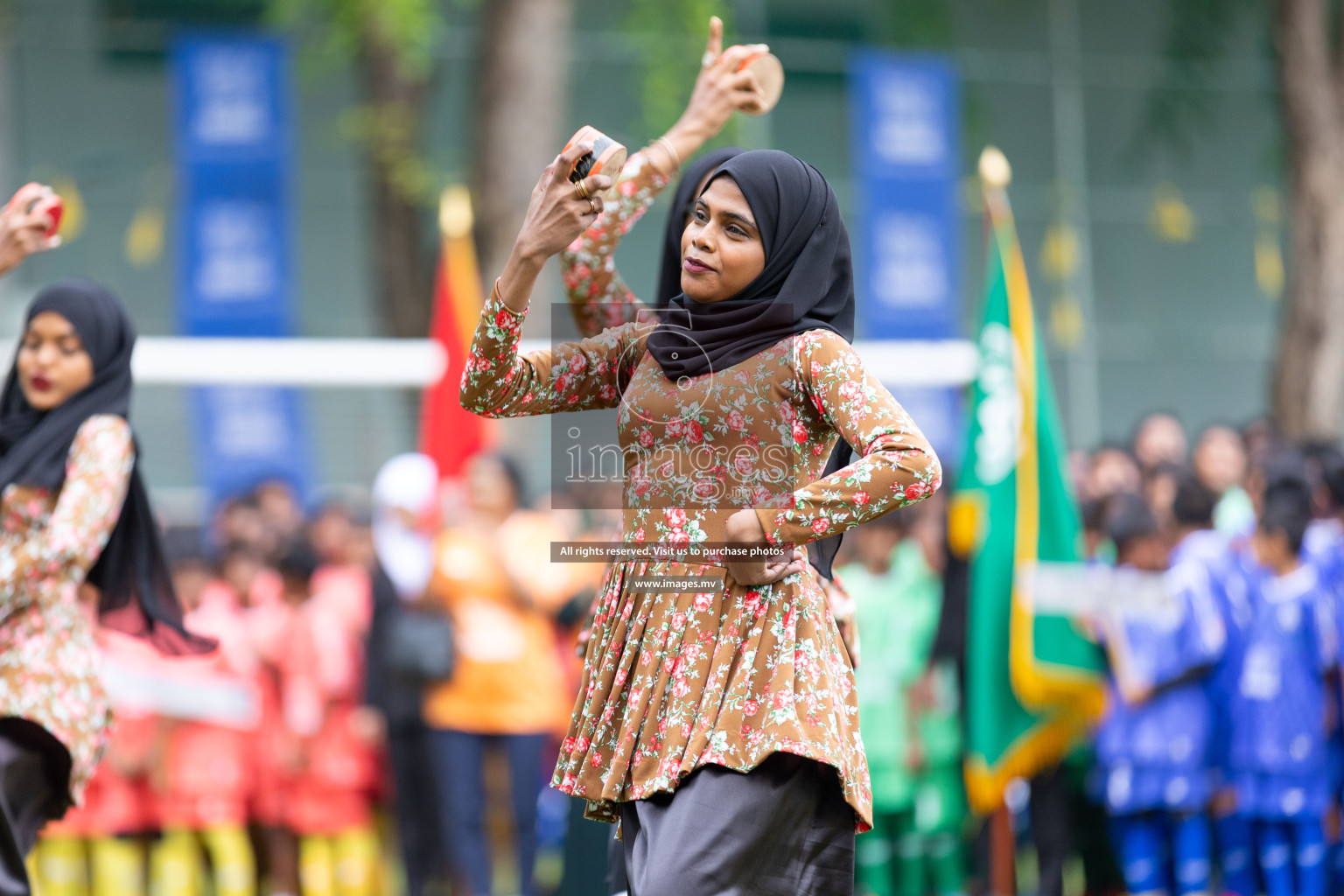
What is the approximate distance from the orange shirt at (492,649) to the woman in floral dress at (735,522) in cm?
346

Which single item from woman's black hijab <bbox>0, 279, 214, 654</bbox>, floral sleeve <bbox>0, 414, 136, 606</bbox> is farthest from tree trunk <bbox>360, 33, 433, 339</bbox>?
floral sleeve <bbox>0, 414, 136, 606</bbox>

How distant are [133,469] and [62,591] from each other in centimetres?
37

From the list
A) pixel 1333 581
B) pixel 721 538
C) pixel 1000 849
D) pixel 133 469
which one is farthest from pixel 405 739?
pixel 721 538

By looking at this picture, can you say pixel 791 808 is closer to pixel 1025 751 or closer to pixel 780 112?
pixel 1025 751

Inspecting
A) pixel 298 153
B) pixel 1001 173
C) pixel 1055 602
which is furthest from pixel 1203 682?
pixel 298 153

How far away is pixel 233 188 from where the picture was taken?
10516 mm

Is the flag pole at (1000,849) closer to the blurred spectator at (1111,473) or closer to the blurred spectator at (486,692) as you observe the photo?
the blurred spectator at (1111,473)

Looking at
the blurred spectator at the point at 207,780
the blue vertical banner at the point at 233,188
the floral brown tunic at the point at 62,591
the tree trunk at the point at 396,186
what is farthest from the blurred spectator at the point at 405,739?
the tree trunk at the point at 396,186

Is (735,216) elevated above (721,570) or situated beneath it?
elevated above

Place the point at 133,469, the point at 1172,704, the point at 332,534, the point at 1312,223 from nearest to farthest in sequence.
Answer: the point at 133,469 < the point at 1172,704 < the point at 332,534 < the point at 1312,223

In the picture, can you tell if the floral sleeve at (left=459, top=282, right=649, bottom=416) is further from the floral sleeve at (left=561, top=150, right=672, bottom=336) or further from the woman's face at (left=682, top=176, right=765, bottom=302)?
the floral sleeve at (left=561, top=150, right=672, bottom=336)

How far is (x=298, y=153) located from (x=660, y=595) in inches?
464

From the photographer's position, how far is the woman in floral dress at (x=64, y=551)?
3768mm

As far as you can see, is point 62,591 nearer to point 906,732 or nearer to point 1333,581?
point 906,732
